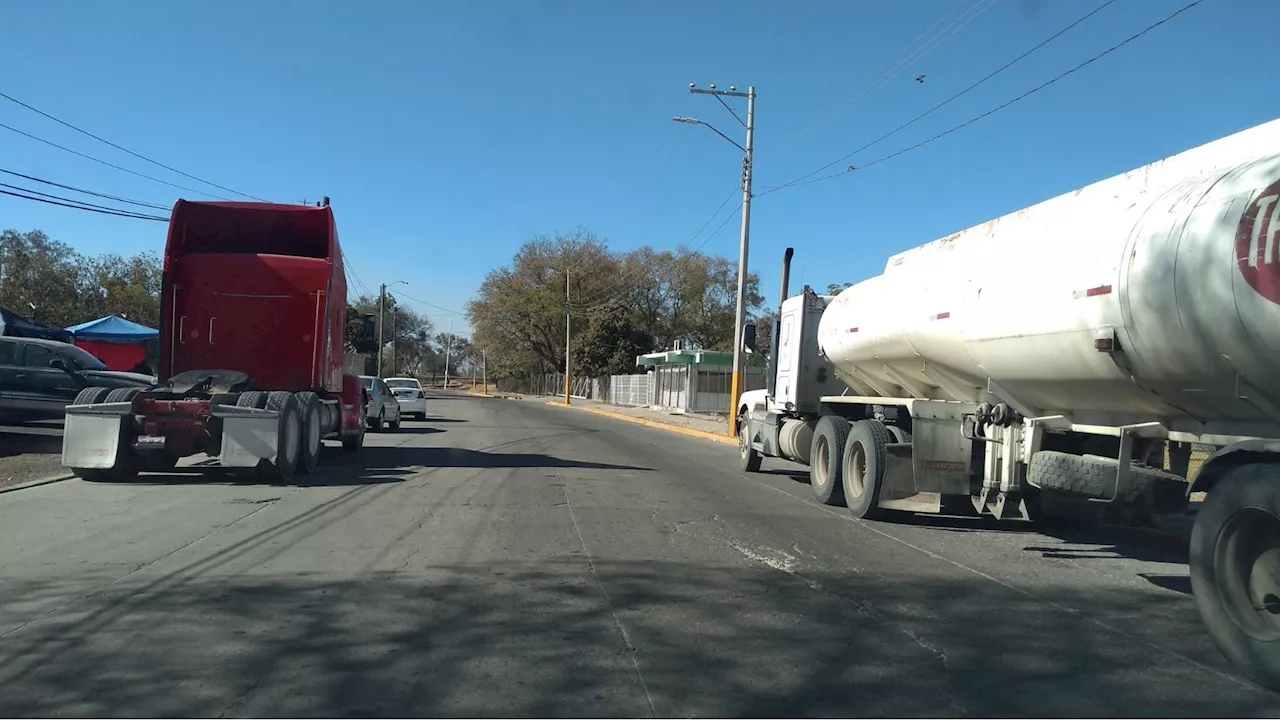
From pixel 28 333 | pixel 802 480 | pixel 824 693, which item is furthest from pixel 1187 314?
pixel 28 333

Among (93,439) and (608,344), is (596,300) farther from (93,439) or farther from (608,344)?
(93,439)

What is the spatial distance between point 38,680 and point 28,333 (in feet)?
66.7

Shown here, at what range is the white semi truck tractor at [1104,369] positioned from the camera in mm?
5145

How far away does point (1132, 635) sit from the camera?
5.75 meters

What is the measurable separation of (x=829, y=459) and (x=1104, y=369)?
5.20m

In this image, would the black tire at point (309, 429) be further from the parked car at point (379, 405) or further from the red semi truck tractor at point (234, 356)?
the parked car at point (379, 405)

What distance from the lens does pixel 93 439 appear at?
1180 cm

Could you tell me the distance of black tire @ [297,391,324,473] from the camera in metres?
13.1

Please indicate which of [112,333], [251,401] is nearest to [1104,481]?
[251,401]

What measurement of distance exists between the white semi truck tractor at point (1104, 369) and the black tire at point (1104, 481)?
15 millimetres

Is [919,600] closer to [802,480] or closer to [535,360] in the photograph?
[802,480]

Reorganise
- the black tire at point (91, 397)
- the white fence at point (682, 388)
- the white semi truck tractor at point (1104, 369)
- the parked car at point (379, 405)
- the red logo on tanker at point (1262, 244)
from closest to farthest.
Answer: the red logo on tanker at point (1262, 244)
the white semi truck tractor at point (1104, 369)
the black tire at point (91, 397)
the parked car at point (379, 405)
the white fence at point (682, 388)

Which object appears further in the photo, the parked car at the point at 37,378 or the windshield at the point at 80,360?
the windshield at the point at 80,360

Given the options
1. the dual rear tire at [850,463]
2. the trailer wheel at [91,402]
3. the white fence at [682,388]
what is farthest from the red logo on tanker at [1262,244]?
the white fence at [682,388]
